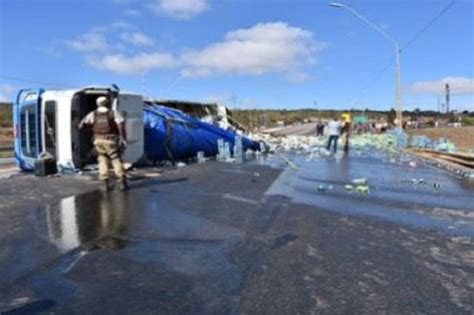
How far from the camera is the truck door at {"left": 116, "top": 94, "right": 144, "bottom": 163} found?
55.2 feet

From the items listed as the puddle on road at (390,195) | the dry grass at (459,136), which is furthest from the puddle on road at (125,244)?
the dry grass at (459,136)

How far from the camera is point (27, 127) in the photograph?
666 inches

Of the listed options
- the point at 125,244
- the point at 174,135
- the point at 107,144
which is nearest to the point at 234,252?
the point at 125,244

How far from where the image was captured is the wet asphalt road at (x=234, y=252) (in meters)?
5.13

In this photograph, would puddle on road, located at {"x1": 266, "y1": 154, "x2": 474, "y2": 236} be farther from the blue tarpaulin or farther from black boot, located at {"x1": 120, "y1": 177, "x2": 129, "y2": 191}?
the blue tarpaulin

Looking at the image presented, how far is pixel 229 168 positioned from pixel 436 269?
12232 mm

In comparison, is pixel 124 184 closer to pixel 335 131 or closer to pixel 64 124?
pixel 64 124

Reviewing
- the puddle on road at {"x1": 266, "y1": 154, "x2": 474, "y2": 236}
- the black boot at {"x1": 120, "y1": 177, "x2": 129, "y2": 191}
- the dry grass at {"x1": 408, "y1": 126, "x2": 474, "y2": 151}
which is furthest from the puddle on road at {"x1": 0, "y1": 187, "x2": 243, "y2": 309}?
the dry grass at {"x1": 408, "y1": 126, "x2": 474, "y2": 151}

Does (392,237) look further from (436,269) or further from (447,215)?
(447,215)

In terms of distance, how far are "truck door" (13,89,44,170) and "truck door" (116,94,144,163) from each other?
2.02 m

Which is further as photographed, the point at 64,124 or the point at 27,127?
the point at 27,127

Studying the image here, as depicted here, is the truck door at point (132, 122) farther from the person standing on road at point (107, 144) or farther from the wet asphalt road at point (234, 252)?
the wet asphalt road at point (234, 252)

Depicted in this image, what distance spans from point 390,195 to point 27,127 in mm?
9419

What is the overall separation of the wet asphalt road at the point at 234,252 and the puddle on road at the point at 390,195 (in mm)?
46
